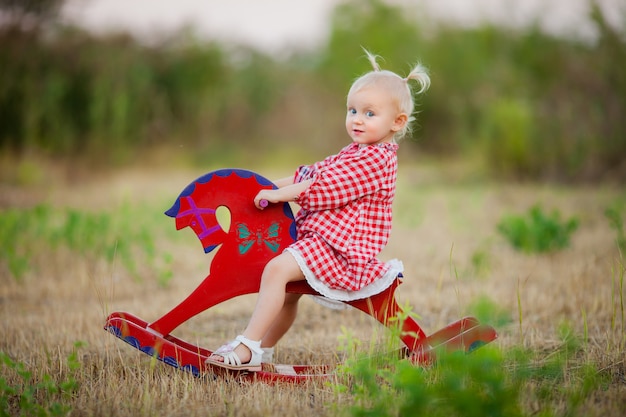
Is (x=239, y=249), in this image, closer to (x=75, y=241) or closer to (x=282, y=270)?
(x=282, y=270)

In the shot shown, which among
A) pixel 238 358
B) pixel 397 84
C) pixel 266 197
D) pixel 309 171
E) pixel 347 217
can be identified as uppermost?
pixel 397 84

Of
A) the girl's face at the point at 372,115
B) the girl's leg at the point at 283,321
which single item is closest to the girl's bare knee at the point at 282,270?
the girl's leg at the point at 283,321

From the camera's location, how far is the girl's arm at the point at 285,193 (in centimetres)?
291

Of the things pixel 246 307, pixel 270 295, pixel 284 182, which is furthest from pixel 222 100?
pixel 270 295

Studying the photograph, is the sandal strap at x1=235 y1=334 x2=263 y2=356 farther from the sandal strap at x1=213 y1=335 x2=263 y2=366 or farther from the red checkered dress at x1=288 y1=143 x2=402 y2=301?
the red checkered dress at x1=288 y1=143 x2=402 y2=301

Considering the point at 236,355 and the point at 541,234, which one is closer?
the point at 236,355

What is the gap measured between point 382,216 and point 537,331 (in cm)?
137

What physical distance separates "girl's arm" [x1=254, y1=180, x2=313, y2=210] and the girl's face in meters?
0.34

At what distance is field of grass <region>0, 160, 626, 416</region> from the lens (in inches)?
103

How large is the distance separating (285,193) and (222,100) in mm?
12871

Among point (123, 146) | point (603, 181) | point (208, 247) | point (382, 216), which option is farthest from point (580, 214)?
point (123, 146)

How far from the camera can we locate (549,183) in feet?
36.8

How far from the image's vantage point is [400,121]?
10.0ft

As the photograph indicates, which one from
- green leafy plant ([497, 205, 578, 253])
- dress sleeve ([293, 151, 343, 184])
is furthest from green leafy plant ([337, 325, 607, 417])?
green leafy plant ([497, 205, 578, 253])
